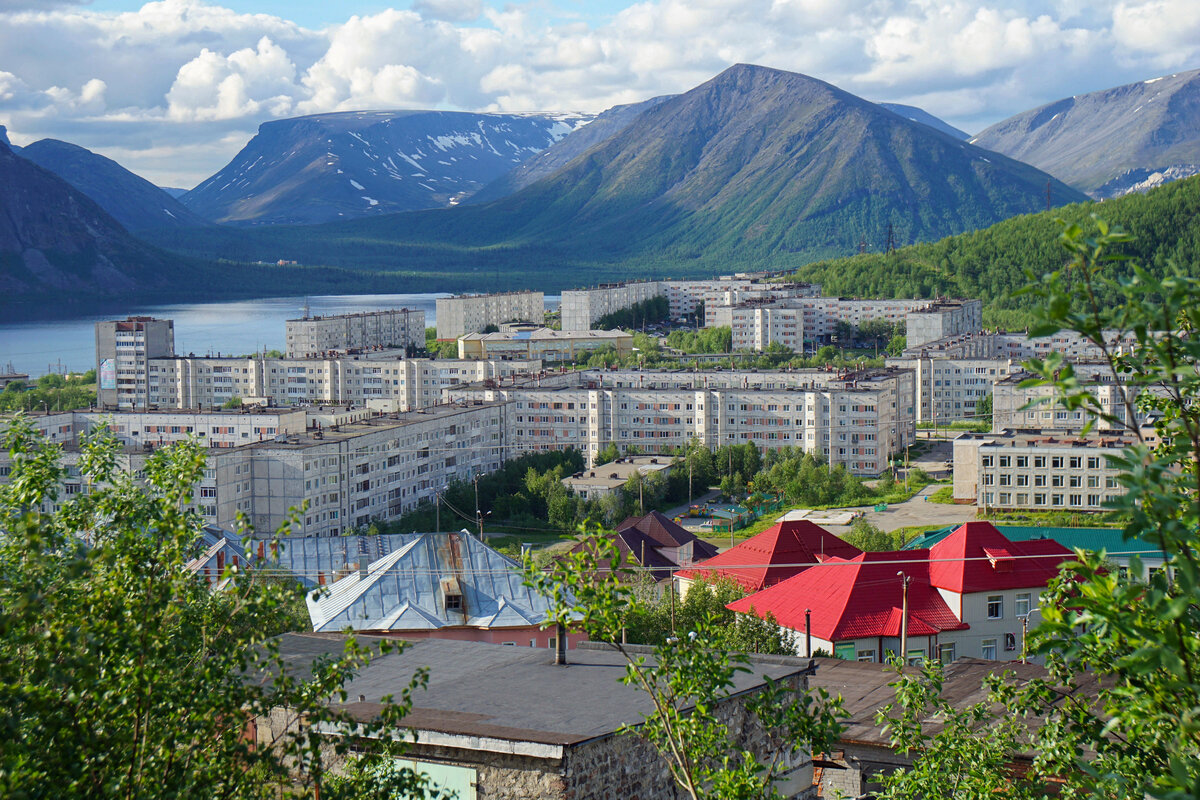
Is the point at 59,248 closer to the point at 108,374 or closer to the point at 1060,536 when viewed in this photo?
the point at 108,374

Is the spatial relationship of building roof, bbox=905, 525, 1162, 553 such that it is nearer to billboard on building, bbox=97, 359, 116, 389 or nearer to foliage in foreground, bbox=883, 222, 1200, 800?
foliage in foreground, bbox=883, 222, 1200, 800

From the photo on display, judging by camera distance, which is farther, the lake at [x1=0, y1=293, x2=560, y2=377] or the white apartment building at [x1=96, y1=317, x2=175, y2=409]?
the lake at [x1=0, y1=293, x2=560, y2=377]

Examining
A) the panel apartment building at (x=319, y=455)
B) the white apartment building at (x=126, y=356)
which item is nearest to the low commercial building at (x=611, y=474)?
the panel apartment building at (x=319, y=455)

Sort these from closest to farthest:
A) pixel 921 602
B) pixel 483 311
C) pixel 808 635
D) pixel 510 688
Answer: pixel 510 688, pixel 808 635, pixel 921 602, pixel 483 311

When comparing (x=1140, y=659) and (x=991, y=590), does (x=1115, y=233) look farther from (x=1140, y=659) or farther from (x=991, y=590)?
(x=991, y=590)

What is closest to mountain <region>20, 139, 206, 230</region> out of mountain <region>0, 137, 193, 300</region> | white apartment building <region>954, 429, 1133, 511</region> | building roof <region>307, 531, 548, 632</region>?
mountain <region>0, 137, 193, 300</region>

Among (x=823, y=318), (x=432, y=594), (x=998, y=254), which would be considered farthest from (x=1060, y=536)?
(x=998, y=254)

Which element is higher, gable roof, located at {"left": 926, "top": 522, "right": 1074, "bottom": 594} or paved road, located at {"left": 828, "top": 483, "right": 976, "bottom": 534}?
gable roof, located at {"left": 926, "top": 522, "right": 1074, "bottom": 594}

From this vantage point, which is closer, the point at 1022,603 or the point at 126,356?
the point at 1022,603

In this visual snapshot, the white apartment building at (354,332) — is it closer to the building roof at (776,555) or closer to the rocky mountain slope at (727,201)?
the building roof at (776,555)
